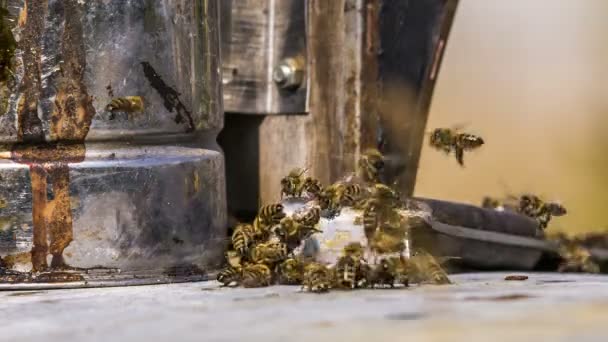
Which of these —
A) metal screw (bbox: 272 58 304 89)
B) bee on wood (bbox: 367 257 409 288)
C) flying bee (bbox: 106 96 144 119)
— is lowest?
bee on wood (bbox: 367 257 409 288)

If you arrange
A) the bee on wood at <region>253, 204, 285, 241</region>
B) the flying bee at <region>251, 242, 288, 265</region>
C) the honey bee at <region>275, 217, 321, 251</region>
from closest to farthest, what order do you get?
the flying bee at <region>251, 242, 288, 265</region>, the honey bee at <region>275, 217, 321, 251</region>, the bee on wood at <region>253, 204, 285, 241</region>

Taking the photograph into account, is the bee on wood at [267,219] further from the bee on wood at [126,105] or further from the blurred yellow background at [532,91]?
the blurred yellow background at [532,91]

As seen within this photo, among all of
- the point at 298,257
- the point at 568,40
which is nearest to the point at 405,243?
the point at 298,257

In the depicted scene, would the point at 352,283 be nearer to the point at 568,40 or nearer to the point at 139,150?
the point at 139,150

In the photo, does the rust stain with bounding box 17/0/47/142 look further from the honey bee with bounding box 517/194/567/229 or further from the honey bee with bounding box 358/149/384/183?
the honey bee with bounding box 517/194/567/229

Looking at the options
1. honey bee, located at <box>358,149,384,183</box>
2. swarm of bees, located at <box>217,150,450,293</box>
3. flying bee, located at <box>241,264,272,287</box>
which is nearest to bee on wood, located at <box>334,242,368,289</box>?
swarm of bees, located at <box>217,150,450,293</box>

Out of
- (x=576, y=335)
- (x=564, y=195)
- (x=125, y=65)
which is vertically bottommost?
(x=564, y=195)

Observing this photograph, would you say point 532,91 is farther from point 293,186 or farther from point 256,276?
point 256,276
